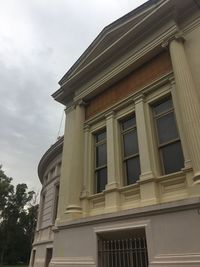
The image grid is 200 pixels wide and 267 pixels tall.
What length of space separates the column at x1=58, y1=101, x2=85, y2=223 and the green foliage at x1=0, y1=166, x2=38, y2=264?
3832 cm

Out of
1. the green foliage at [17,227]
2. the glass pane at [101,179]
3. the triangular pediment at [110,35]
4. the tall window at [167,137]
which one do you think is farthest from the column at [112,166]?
the green foliage at [17,227]

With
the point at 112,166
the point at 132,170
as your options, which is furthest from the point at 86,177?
the point at 132,170

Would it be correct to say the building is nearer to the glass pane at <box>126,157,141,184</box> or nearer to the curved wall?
the glass pane at <box>126,157,141,184</box>

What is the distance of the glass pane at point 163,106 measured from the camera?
7613mm

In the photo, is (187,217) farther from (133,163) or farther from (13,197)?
(13,197)

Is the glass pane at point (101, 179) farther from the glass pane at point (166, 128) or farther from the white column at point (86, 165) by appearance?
the glass pane at point (166, 128)

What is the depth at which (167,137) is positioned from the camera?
7.18 metres

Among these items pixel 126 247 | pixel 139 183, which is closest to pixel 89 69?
pixel 139 183

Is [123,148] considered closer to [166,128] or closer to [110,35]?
[166,128]

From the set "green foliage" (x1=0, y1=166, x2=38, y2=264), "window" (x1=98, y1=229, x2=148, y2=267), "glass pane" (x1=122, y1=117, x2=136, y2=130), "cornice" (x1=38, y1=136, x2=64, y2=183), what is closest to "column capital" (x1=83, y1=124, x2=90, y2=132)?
"glass pane" (x1=122, y1=117, x2=136, y2=130)

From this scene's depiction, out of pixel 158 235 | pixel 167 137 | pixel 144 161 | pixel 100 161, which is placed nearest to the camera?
pixel 158 235

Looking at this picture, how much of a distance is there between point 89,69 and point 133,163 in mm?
4772

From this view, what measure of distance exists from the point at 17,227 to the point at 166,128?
4894 centimetres

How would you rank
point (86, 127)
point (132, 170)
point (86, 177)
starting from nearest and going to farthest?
point (132, 170)
point (86, 177)
point (86, 127)
